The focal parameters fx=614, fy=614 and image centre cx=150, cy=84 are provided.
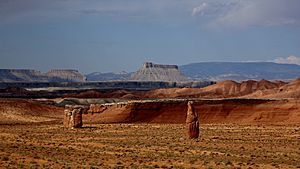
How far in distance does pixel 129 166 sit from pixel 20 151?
8149mm

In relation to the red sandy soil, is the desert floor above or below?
below

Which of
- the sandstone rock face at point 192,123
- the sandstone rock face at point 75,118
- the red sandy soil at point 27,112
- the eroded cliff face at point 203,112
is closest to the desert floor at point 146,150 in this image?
the sandstone rock face at point 192,123

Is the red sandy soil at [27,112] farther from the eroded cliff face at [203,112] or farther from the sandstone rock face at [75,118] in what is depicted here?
the sandstone rock face at [75,118]

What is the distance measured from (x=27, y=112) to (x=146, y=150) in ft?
160

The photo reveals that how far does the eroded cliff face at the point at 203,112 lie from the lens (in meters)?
67.2

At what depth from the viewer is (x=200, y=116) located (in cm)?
6894

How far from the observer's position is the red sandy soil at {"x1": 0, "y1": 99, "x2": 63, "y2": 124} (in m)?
73.9

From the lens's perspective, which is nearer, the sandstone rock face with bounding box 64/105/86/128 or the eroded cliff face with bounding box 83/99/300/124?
the sandstone rock face with bounding box 64/105/86/128

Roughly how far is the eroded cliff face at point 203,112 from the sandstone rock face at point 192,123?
24.9 meters

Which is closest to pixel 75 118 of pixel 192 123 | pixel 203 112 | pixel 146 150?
pixel 192 123

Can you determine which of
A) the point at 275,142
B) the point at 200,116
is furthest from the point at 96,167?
the point at 200,116

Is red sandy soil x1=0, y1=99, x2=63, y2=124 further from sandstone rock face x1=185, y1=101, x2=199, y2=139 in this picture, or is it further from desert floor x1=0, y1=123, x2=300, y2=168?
sandstone rock face x1=185, y1=101, x2=199, y2=139

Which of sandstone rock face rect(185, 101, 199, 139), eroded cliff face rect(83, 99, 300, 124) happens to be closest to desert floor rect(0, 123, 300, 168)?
sandstone rock face rect(185, 101, 199, 139)

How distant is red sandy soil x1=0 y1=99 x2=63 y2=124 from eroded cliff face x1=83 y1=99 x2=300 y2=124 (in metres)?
8.50
